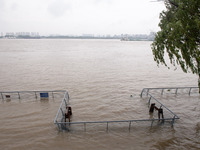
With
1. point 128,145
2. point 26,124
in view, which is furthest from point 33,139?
point 128,145

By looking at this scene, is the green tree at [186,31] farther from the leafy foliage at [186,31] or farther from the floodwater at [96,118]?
the floodwater at [96,118]

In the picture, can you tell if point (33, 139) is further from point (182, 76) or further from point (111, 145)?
point (182, 76)

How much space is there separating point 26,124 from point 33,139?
2551 mm

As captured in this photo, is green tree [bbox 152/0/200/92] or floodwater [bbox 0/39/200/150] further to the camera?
floodwater [bbox 0/39/200/150]

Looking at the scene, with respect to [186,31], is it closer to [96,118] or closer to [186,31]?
[186,31]

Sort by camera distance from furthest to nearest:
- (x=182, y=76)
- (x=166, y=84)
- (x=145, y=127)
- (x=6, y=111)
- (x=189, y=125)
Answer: (x=182, y=76)
(x=166, y=84)
(x=6, y=111)
(x=189, y=125)
(x=145, y=127)

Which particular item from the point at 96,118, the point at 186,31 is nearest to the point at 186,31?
the point at 186,31

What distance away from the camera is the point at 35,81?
28.2 meters

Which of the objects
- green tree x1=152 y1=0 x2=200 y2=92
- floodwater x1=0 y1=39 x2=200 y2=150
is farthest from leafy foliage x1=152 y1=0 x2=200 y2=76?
floodwater x1=0 y1=39 x2=200 y2=150

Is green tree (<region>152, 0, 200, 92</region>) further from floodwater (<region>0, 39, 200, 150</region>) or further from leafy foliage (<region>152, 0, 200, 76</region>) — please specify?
floodwater (<region>0, 39, 200, 150</region>)

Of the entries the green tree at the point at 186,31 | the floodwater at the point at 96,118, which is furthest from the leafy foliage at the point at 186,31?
the floodwater at the point at 96,118

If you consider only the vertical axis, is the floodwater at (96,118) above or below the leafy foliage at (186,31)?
below

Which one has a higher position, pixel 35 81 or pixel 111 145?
pixel 35 81

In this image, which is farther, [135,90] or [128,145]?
[135,90]
